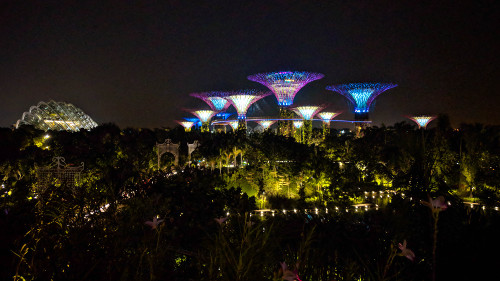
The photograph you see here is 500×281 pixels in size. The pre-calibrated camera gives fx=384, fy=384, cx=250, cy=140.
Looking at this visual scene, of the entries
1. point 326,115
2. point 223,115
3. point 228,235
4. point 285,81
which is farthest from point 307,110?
point 228,235

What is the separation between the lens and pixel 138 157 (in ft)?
62.6

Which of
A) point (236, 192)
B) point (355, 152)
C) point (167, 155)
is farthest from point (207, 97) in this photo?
point (236, 192)

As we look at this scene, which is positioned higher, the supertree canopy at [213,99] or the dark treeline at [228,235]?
the supertree canopy at [213,99]

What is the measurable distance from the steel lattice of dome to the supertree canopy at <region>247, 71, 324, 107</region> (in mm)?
17774

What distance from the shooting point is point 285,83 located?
34.0m

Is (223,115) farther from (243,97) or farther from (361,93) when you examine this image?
(361,93)

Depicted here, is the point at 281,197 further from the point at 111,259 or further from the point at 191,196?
the point at 111,259

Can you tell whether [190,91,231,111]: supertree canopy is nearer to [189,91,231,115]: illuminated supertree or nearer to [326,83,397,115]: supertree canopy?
[189,91,231,115]: illuminated supertree

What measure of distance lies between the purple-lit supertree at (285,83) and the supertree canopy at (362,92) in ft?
17.5

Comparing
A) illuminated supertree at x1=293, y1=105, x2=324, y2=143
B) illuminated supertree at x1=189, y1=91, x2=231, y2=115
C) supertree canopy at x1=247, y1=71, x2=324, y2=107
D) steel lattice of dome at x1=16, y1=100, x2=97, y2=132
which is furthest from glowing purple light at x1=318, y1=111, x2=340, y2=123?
steel lattice of dome at x1=16, y1=100, x2=97, y2=132

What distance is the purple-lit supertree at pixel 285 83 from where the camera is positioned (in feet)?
109

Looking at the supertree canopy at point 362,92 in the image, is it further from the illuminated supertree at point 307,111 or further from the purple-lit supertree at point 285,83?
the purple-lit supertree at point 285,83

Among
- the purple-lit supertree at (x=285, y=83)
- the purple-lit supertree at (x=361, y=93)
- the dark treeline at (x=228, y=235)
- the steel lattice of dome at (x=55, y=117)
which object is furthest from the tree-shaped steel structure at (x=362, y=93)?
the dark treeline at (x=228, y=235)

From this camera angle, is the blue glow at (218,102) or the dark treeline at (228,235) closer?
the dark treeline at (228,235)
